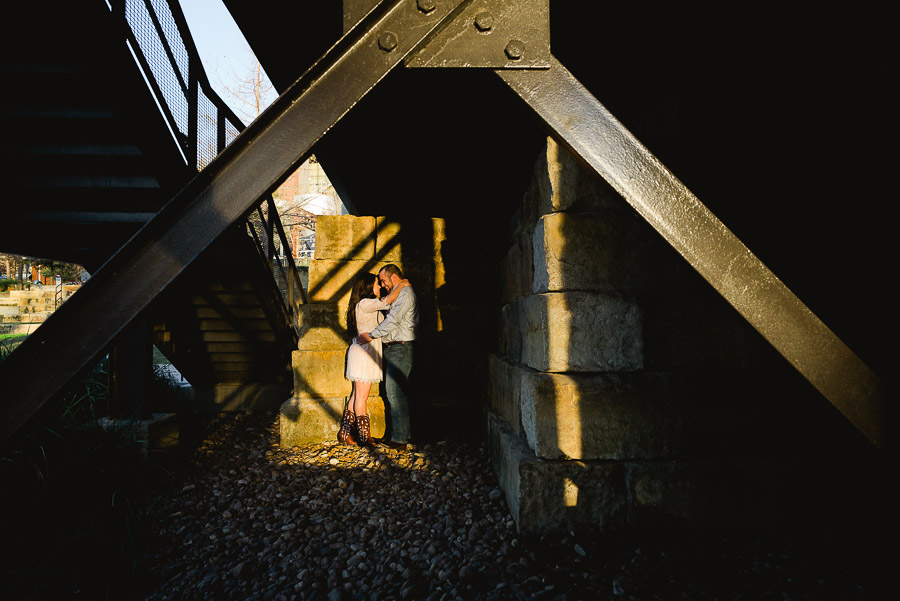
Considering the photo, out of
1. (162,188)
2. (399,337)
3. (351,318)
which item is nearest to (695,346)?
(399,337)

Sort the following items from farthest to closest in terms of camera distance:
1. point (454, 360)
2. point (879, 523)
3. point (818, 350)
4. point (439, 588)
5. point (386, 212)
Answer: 1. point (386, 212)
2. point (454, 360)
3. point (879, 523)
4. point (439, 588)
5. point (818, 350)

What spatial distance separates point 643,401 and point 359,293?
309 centimetres

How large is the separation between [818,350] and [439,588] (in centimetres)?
203

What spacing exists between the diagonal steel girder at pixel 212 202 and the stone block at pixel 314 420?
147 inches

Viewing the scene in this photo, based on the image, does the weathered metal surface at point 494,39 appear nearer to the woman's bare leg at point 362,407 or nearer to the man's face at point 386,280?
the man's face at point 386,280

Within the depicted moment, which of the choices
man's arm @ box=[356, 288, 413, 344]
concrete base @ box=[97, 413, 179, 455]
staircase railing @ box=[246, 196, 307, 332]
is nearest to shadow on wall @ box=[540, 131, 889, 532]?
man's arm @ box=[356, 288, 413, 344]

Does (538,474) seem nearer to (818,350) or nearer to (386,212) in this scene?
(818,350)

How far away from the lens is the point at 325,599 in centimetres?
Result: 222

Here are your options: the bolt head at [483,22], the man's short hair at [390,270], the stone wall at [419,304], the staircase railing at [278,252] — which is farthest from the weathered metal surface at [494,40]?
the staircase railing at [278,252]

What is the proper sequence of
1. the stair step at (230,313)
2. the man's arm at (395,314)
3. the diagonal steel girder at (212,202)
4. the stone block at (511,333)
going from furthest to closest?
the stair step at (230,313) < the man's arm at (395,314) < the stone block at (511,333) < the diagonal steel girder at (212,202)

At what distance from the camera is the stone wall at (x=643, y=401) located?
2.48m

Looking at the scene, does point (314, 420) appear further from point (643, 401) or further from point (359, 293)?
point (643, 401)

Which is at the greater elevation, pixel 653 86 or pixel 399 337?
pixel 653 86

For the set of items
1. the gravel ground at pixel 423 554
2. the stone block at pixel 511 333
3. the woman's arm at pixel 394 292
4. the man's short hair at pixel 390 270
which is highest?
the man's short hair at pixel 390 270
